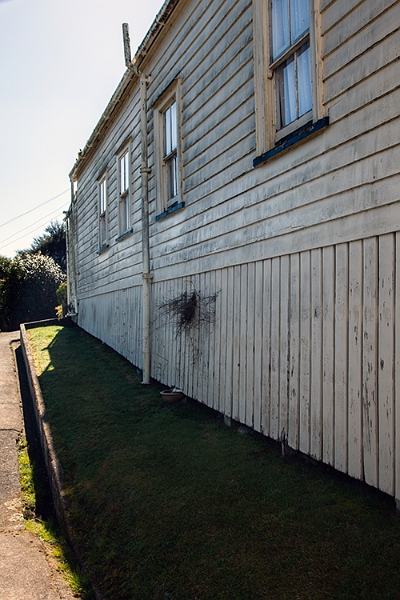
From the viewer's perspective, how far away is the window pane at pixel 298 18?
4.07m

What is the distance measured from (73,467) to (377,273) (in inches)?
149

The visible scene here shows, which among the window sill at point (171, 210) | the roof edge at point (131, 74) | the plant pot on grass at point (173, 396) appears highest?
the roof edge at point (131, 74)

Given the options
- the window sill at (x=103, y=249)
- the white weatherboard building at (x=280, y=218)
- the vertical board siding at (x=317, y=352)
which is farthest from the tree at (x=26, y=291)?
the vertical board siding at (x=317, y=352)

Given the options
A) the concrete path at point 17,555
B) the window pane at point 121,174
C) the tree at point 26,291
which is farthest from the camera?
the tree at point 26,291

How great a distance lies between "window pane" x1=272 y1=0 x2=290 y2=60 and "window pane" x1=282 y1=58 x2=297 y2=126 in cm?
18

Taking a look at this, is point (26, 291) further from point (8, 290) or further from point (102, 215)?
point (102, 215)

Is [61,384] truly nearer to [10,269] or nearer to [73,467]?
[73,467]

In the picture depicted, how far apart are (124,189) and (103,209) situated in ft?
7.98

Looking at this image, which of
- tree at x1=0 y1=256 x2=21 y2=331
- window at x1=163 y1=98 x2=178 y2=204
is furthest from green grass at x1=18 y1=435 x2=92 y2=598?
tree at x1=0 y1=256 x2=21 y2=331

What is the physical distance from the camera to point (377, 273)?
3127mm

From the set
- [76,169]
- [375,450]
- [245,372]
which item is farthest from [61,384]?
[76,169]

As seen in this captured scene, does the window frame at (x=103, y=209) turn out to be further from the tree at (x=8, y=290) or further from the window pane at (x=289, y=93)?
the tree at (x=8, y=290)

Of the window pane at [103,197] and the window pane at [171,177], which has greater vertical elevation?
the window pane at [103,197]

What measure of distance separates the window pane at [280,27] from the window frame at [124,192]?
548 cm
